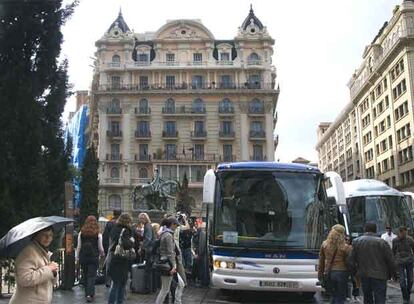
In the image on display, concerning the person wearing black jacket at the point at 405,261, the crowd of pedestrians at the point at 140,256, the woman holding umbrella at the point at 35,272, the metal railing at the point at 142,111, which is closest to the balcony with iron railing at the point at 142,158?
the metal railing at the point at 142,111

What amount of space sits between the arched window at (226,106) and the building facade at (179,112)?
0.13 metres

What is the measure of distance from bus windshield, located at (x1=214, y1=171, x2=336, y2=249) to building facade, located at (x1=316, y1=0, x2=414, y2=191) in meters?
51.0

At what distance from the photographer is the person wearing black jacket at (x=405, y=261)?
1237 cm

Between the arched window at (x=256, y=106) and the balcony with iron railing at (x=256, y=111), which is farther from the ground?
the arched window at (x=256, y=106)

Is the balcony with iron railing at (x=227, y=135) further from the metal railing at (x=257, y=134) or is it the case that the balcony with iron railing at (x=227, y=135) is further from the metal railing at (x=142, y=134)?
the metal railing at (x=142, y=134)

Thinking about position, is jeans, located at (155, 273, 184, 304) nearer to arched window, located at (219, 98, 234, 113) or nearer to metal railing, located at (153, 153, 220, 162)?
metal railing, located at (153, 153, 220, 162)

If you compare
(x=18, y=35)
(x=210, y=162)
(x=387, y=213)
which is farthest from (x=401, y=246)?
(x=210, y=162)

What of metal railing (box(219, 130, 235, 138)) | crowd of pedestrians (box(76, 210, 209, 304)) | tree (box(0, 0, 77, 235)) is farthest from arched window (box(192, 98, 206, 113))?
tree (box(0, 0, 77, 235))

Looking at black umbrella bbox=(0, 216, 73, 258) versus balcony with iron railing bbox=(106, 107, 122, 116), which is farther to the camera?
balcony with iron railing bbox=(106, 107, 122, 116)

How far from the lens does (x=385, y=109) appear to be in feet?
230

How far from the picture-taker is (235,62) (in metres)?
72.4

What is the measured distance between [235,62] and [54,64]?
61.0 metres

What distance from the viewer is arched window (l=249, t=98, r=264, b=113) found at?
7088cm

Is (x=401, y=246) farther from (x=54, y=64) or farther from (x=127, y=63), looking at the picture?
(x=127, y=63)
